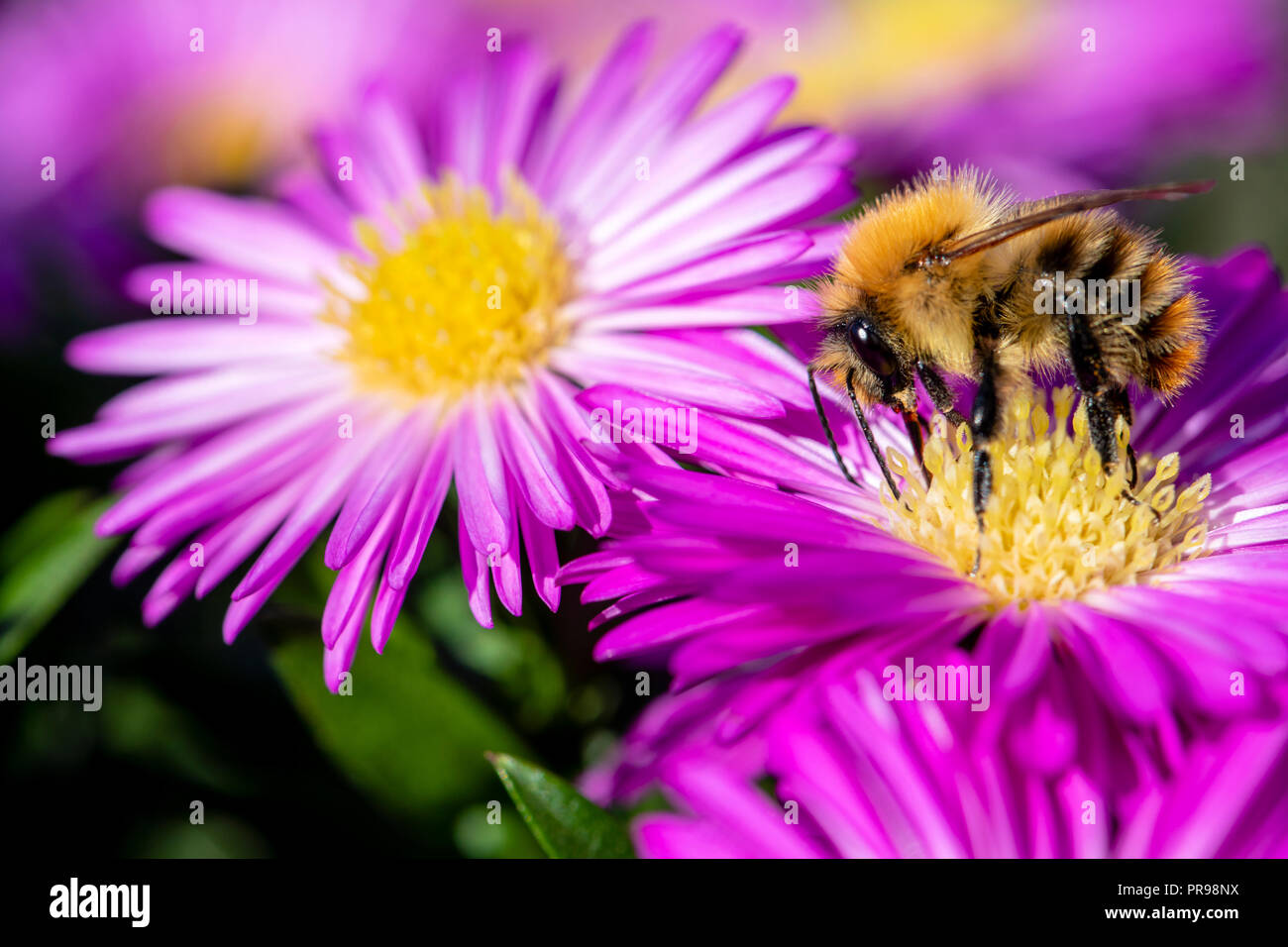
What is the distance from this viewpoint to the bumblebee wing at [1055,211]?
1.14 metres

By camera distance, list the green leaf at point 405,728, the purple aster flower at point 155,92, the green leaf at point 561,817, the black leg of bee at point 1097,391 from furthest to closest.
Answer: the purple aster flower at point 155,92 < the green leaf at point 405,728 < the black leg of bee at point 1097,391 < the green leaf at point 561,817

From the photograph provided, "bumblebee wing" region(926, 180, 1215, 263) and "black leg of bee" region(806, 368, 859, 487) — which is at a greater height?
"bumblebee wing" region(926, 180, 1215, 263)

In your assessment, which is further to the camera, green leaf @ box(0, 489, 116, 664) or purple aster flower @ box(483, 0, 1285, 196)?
purple aster flower @ box(483, 0, 1285, 196)

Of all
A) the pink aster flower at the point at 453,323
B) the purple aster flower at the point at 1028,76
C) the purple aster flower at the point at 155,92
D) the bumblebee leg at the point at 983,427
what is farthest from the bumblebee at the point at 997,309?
the purple aster flower at the point at 155,92

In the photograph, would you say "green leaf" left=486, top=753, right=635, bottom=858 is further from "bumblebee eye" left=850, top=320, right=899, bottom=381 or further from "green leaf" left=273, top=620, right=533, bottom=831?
"bumblebee eye" left=850, top=320, right=899, bottom=381

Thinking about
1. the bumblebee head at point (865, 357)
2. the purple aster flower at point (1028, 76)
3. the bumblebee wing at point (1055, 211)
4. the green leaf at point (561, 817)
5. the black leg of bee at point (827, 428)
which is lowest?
the green leaf at point (561, 817)

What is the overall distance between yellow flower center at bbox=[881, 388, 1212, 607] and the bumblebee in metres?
0.10

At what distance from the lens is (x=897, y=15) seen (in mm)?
3240

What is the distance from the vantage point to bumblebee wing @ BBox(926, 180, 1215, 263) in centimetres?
114

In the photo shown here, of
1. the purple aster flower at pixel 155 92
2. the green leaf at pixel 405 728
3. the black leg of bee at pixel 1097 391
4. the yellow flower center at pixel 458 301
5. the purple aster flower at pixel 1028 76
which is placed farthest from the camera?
the purple aster flower at pixel 155 92

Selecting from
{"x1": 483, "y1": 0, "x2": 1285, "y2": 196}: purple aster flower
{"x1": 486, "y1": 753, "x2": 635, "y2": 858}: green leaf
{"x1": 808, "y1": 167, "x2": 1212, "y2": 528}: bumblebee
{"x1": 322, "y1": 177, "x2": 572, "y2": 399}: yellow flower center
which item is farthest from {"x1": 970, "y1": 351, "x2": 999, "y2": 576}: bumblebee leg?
{"x1": 483, "y1": 0, "x2": 1285, "y2": 196}: purple aster flower

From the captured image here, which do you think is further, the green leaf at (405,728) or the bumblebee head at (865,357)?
the green leaf at (405,728)

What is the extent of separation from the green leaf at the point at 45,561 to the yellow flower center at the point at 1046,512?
1116 millimetres

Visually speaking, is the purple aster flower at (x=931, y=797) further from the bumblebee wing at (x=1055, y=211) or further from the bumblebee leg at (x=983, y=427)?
the bumblebee wing at (x=1055, y=211)
